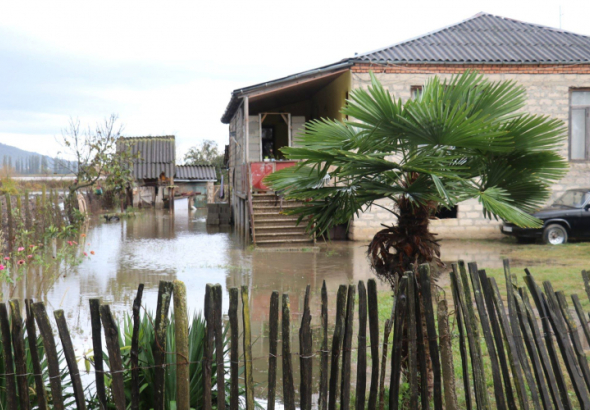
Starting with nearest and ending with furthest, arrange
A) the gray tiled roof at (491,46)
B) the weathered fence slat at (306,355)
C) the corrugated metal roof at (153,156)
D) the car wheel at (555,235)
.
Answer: the weathered fence slat at (306,355)
the car wheel at (555,235)
the gray tiled roof at (491,46)
the corrugated metal roof at (153,156)

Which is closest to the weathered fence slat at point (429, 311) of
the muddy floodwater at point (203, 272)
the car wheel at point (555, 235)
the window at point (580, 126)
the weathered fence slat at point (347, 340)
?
the weathered fence slat at point (347, 340)

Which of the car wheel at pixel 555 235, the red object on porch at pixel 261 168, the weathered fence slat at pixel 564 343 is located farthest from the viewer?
the red object on porch at pixel 261 168

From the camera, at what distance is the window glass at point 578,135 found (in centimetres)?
1600

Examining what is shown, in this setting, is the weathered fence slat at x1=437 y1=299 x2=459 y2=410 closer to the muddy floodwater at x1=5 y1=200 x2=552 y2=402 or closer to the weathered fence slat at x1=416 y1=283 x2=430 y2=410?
the weathered fence slat at x1=416 y1=283 x2=430 y2=410

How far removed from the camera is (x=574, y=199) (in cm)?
1459

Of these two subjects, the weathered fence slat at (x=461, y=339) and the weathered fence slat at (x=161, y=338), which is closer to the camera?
the weathered fence slat at (x=161, y=338)

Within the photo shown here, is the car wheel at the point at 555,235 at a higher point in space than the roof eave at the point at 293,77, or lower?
lower

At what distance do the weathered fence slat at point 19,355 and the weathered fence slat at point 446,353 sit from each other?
2.49m

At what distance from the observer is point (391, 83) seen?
15234 millimetres

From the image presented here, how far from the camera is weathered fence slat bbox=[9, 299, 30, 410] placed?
299 cm

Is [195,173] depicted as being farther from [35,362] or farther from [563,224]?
[35,362]

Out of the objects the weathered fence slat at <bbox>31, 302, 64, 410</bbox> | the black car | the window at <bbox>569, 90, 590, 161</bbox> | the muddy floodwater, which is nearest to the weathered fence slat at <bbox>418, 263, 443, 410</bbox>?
the muddy floodwater

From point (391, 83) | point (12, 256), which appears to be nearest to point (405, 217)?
point (12, 256)

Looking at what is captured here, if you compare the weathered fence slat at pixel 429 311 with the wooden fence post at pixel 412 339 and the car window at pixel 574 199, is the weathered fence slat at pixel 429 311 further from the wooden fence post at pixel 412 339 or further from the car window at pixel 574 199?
the car window at pixel 574 199
